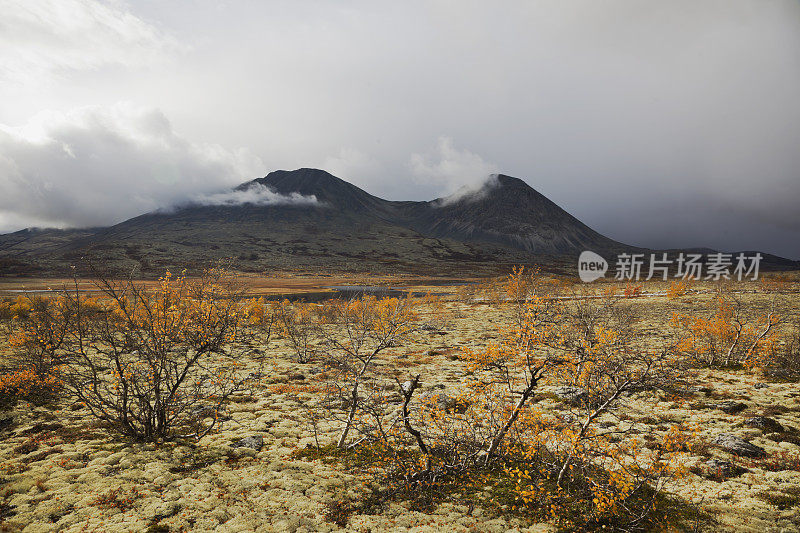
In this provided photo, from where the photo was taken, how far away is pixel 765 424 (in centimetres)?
1346

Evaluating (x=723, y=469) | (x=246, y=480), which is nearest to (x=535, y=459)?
(x=723, y=469)

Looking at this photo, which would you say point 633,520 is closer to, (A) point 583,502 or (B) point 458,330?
(A) point 583,502

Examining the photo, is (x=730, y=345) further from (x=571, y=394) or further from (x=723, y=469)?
(x=723, y=469)

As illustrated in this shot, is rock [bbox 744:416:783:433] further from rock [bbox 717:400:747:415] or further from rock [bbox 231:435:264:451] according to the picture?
rock [bbox 231:435:264:451]

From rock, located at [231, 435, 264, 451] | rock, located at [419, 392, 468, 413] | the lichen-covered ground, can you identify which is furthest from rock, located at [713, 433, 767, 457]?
rock, located at [231, 435, 264, 451]

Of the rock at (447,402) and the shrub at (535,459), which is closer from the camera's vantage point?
the shrub at (535,459)

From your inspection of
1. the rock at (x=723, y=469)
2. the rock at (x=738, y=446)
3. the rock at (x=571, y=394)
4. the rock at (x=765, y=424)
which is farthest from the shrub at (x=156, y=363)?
the rock at (x=765, y=424)

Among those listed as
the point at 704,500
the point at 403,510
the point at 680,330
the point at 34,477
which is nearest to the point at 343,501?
the point at 403,510

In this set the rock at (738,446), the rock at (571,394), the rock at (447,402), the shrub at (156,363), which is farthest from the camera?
the rock at (571,394)

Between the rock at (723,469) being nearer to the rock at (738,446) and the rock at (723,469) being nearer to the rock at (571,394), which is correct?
the rock at (738,446)

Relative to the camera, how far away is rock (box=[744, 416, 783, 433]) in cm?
1306

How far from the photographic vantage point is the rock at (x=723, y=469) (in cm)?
1044

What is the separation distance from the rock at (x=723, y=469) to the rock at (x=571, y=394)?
5.28 metres

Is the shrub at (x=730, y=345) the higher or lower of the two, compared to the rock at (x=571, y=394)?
higher
